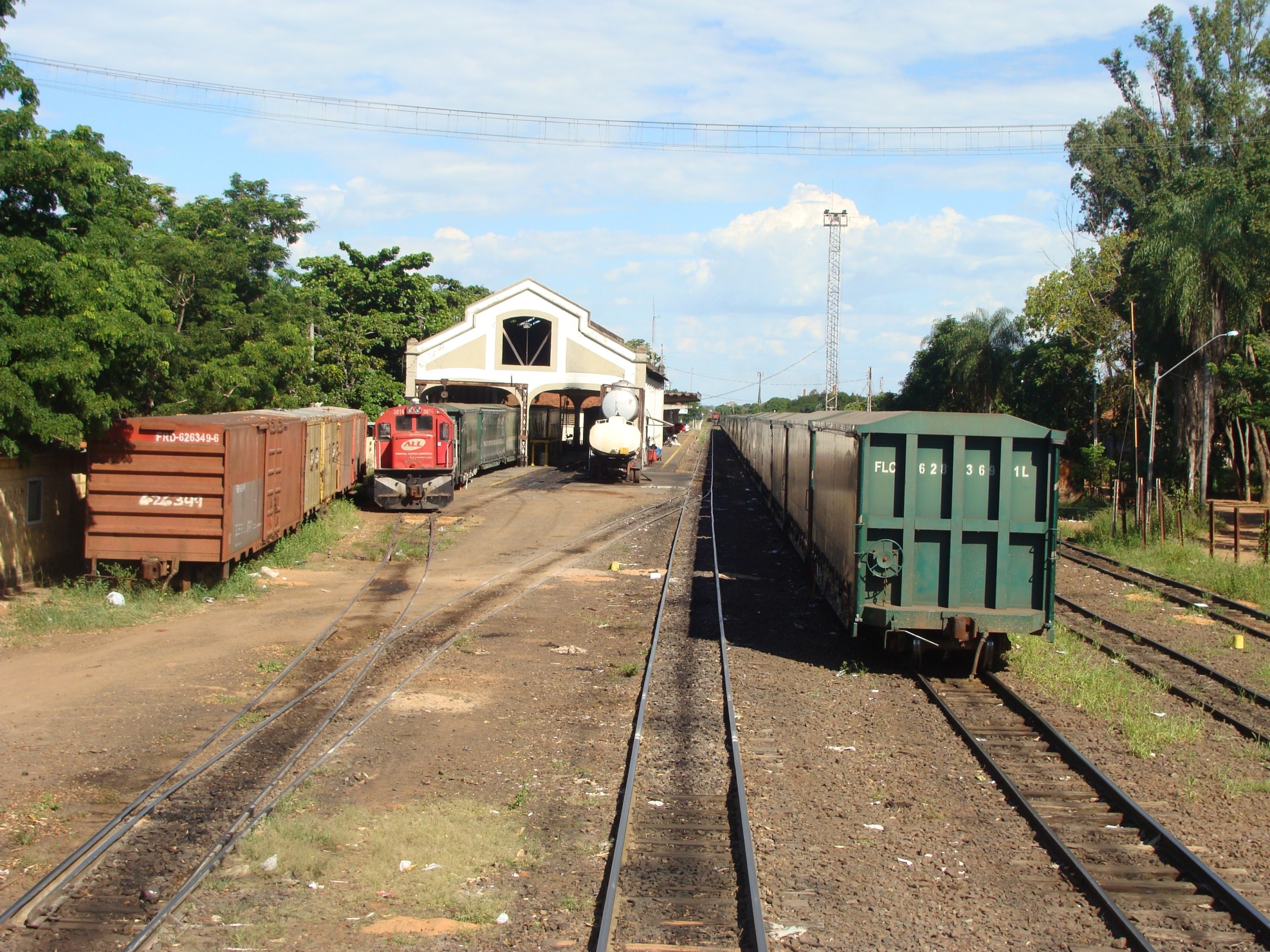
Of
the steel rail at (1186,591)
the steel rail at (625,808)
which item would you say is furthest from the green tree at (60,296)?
the steel rail at (1186,591)

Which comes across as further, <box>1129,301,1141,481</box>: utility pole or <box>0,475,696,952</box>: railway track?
<box>1129,301,1141,481</box>: utility pole

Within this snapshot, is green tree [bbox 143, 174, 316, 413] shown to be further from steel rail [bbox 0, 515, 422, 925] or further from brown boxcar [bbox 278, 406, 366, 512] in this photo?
steel rail [bbox 0, 515, 422, 925]

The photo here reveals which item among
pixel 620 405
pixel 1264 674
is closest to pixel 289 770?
pixel 1264 674

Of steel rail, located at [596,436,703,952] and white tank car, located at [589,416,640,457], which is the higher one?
white tank car, located at [589,416,640,457]

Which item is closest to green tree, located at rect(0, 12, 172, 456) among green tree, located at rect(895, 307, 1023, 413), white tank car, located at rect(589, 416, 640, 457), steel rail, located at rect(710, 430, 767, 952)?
steel rail, located at rect(710, 430, 767, 952)

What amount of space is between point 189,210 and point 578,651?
29.4m

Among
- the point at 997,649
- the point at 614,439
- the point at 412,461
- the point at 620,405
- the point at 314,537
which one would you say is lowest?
the point at 997,649

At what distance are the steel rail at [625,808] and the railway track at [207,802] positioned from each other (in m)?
2.49

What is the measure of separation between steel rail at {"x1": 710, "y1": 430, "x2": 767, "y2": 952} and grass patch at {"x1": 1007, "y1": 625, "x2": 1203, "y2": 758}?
3.63m

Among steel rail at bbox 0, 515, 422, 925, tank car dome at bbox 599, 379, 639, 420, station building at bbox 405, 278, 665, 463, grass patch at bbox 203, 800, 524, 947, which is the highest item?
station building at bbox 405, 278, 665, 463

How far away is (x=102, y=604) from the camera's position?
14.5 m

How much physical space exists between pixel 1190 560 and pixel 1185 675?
1120 centimetres

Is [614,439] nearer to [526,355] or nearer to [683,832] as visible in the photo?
[526,355]

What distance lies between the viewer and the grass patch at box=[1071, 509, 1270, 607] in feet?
63.0
